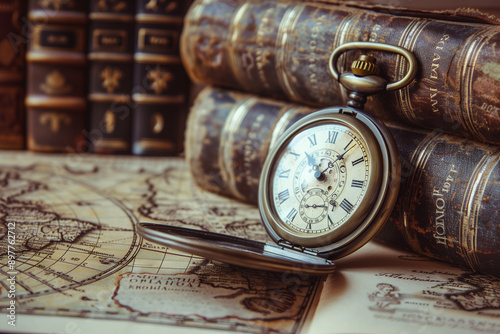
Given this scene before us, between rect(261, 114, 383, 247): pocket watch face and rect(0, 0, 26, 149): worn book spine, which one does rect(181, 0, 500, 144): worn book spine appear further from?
rect(0, 0, 26, 149): worn book spine

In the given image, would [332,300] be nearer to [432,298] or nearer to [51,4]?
[432,298]

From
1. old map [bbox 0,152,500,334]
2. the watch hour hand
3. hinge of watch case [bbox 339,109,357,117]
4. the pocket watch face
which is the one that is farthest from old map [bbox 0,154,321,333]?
hinge of watch case [bbox 339,109,357,117]

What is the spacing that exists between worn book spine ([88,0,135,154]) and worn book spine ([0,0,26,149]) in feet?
0.80

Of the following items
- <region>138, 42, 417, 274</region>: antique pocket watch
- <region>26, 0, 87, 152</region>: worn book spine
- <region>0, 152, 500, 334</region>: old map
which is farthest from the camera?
<region>26, 0, 87, 152</region>: worn book spine

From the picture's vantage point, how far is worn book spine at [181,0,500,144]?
3.45 ft

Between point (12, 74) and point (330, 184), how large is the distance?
1393 mm

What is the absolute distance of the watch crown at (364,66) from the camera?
1.12 meters

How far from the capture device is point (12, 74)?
200cm

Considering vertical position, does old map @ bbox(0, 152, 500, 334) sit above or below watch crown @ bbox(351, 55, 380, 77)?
below

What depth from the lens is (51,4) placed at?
6.30ft

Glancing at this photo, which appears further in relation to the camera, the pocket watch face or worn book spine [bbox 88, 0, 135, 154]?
worn book spine [bbox 88, 0, 135, 154]

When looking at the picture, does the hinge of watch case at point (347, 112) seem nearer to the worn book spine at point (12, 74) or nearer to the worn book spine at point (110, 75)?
the worn book spine at point (110, 75)

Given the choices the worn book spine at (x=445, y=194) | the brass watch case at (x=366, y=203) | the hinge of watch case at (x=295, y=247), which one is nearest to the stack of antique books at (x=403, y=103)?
the worn book spine at (x=445, y=194)

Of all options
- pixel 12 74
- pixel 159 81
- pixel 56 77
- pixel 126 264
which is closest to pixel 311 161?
pixel 126 264
